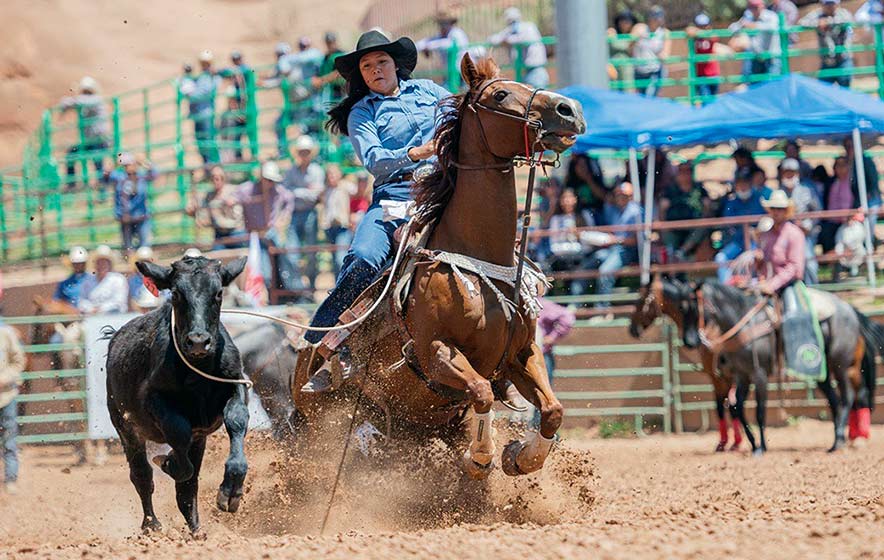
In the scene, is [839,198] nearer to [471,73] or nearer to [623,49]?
[623,49]

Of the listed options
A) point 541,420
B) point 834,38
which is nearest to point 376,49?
point 541,420

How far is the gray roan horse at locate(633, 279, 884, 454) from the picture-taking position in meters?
13.1

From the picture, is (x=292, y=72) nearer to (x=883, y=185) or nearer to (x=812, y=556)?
(x=883, y=185)

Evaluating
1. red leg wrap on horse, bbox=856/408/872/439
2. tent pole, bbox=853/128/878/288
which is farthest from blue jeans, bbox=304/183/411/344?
tent pole, bbox=853/128/878/288

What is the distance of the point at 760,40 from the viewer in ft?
58.1

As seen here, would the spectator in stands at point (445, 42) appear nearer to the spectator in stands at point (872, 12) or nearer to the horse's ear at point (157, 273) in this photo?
the spectator in stands at point (872, 12)

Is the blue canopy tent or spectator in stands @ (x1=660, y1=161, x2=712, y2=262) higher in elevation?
the blue canopy tent

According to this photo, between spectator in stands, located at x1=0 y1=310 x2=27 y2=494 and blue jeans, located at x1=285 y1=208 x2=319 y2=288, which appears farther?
blue jeans, located at x1=285 y1=208 x2=319 y2=288

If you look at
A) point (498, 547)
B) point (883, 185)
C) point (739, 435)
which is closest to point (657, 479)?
point (739, 435)

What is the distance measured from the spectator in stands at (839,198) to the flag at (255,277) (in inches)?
246

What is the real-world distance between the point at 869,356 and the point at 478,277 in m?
7.94

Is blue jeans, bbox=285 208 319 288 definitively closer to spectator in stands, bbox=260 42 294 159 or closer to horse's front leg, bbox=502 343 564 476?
spectator in stands, bbox=260 42 294 159

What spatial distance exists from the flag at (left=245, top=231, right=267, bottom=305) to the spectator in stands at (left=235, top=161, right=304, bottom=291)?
311 millimetres

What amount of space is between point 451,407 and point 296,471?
126 centimetres
